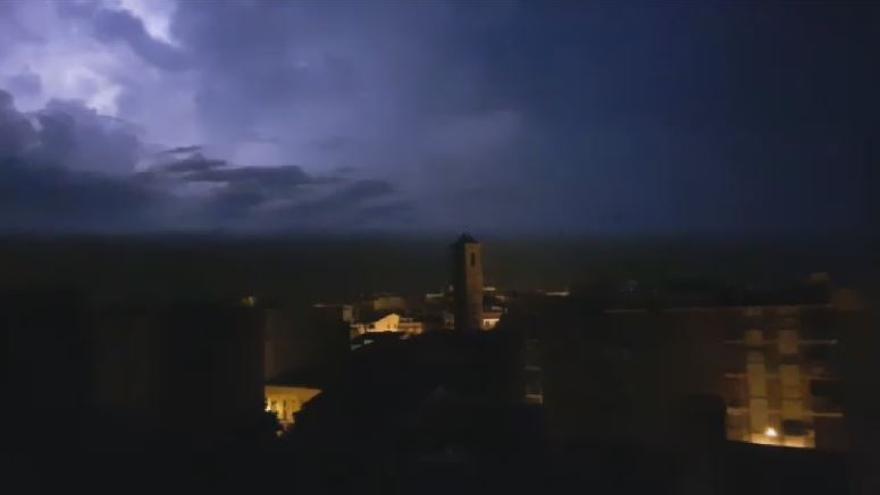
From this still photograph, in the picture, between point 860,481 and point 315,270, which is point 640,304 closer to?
point 860,481

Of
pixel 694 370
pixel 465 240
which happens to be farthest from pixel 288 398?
pixel 694 370

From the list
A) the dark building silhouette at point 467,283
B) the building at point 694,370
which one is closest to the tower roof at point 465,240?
the dark building silhouette at point 467,283

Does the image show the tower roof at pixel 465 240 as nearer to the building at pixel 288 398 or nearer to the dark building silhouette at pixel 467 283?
the dark building silhouette at pixel 467 283

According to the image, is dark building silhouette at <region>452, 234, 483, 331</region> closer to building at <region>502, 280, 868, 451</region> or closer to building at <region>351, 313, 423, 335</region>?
building at <region>351, 313, 423, 335</region>

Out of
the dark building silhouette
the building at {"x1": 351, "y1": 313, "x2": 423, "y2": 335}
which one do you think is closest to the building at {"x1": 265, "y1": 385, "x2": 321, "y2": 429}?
the dark building silhouette

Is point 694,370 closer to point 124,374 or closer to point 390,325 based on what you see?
point 124,374

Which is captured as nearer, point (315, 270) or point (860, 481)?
point (860, 481)

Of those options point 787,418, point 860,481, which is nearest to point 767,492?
point 860,481

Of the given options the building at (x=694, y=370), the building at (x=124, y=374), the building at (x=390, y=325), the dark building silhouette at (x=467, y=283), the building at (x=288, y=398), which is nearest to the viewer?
the building at (x=694, y=370)
